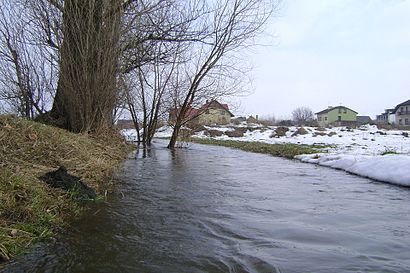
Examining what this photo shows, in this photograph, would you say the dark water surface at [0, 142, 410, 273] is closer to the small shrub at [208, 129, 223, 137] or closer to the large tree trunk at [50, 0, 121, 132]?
the large tree trunk at [50, 0, 121, 132]

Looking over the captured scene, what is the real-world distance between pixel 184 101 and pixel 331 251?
16.8 m

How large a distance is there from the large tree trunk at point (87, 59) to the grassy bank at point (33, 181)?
3383 mm

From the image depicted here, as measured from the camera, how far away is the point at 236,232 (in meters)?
4.10

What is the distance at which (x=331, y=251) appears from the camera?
11.6ft

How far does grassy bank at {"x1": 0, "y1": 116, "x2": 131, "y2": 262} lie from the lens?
141 inches

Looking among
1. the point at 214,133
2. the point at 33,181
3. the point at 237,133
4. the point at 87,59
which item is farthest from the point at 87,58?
the point at 214,133

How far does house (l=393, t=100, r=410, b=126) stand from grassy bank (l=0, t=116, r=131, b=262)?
85797 mm

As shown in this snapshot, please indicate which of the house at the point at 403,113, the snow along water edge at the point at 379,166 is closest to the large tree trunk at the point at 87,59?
the snow along water edge at the point at 379,166

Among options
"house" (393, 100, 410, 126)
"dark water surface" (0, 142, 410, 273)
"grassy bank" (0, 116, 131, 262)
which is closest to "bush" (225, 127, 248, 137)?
"grassy bank" (0, 116, 131, 262)

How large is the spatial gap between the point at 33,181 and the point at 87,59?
7.04m

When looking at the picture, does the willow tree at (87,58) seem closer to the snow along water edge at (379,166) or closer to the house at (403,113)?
the snow along water edge at (379,166)

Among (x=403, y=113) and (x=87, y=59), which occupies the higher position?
(x=403, y=113)

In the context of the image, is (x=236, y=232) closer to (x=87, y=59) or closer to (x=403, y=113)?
(x=87, y=59)

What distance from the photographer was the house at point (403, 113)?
8112cm
